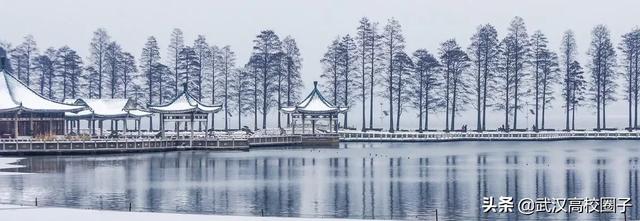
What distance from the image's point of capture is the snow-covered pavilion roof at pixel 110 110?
314ft

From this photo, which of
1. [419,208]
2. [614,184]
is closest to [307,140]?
[614,184]

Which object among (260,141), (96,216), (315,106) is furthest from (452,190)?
(315,106)

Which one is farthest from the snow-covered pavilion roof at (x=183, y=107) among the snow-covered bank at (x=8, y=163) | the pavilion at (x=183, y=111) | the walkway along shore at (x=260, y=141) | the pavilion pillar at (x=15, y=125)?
the snow-covered bank at (x=8, y=163)

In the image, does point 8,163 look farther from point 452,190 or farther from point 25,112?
point 452,190

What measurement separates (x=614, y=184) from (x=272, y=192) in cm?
1509

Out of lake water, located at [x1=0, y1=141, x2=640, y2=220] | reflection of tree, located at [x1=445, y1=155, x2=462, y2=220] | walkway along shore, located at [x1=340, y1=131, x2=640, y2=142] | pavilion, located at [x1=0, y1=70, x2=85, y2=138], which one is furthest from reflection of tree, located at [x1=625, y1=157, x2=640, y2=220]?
pavilion, located at [x1=0, y1=70, x2=85, y2=138]

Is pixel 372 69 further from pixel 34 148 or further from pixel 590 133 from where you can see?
pixel 34 148

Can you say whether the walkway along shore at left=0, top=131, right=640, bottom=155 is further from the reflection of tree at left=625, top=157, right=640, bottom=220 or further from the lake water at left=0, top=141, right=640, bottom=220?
the reflection of tree at left=625, top=157, right=640, bottom=220

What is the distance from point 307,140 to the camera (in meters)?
93.6

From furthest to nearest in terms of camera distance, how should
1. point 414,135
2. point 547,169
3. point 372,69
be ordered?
point 372,69 → point 414,135 → point 547,169

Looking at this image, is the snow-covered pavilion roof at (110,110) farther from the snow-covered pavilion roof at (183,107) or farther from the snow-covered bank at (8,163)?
the snow-covered bank at (8,163)

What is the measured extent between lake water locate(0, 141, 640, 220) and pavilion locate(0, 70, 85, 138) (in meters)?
11.2

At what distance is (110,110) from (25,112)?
59.2 ft

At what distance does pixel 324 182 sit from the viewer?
46.7m
